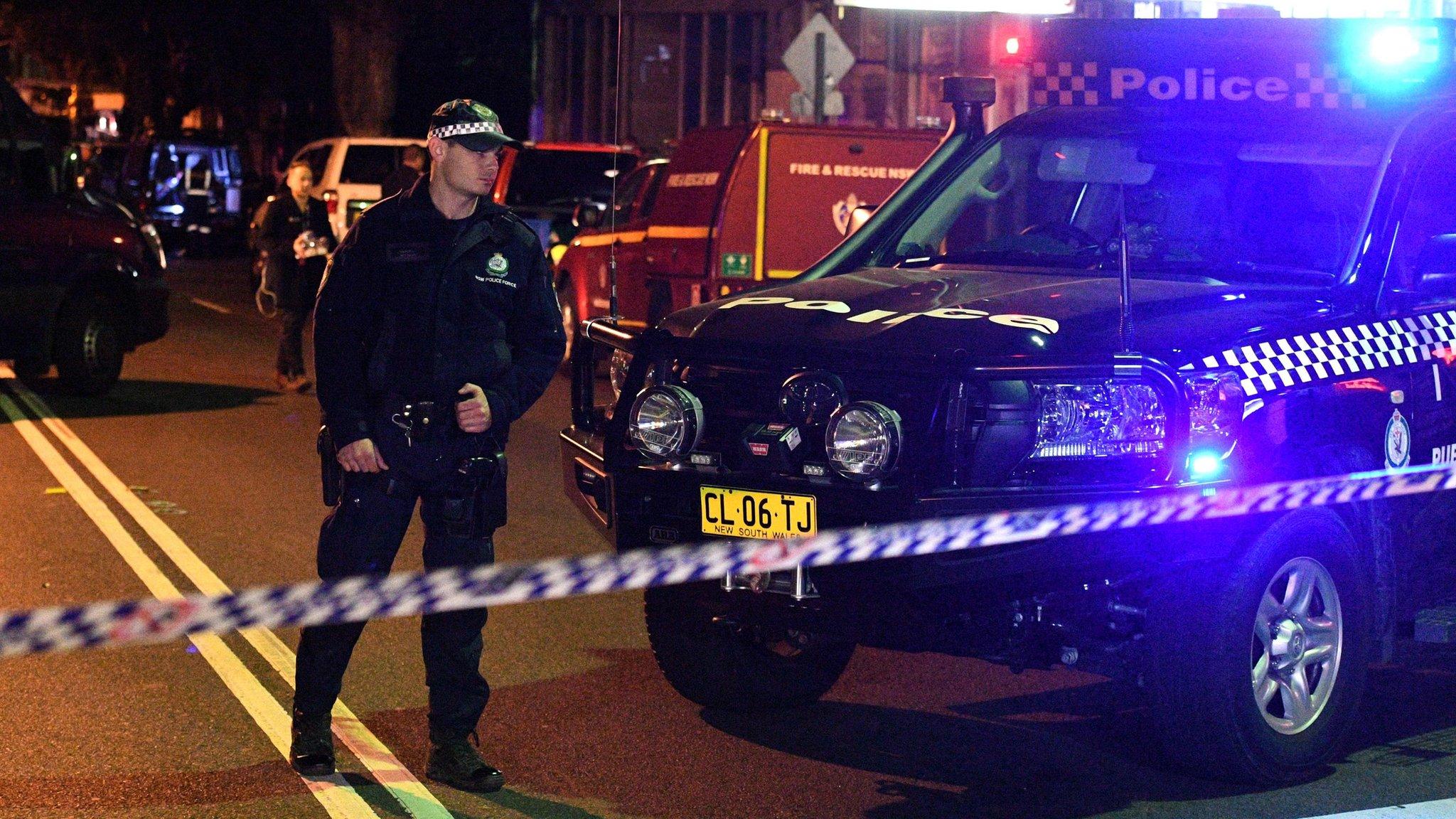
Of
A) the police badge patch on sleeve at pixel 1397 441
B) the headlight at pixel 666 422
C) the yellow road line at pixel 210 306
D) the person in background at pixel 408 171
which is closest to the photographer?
the headlight at pixel 666 422

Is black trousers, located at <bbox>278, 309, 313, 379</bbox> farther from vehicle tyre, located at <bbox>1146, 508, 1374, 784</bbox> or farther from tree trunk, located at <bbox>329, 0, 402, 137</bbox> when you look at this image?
tree trunk, located at <bbox>329, 0, 402, 137</bbox>

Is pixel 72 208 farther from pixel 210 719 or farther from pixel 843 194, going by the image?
pixel 210 719

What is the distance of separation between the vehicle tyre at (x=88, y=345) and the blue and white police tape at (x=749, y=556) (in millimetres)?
9844

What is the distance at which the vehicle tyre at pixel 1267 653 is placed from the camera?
5.48 metres

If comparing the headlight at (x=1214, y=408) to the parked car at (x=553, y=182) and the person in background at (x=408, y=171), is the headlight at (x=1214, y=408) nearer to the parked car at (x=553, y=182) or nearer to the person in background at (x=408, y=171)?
the person in background at (x=408, y=171)

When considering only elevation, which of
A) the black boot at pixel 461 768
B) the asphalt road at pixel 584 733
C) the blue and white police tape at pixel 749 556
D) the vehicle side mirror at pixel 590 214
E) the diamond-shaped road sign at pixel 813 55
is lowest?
the asphalt road at pixel 584 733

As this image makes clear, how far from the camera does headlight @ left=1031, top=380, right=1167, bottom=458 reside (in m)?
5.54

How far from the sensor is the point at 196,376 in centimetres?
1683

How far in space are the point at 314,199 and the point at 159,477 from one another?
177 inches

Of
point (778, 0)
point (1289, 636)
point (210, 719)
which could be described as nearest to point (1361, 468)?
point (1289, 636)

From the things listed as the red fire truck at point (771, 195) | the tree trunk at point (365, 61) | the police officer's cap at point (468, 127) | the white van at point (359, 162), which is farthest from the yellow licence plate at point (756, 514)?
the tree trunk at point (365, 61)

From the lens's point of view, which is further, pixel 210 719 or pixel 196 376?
pixel 196 376

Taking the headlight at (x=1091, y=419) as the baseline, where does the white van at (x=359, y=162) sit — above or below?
above

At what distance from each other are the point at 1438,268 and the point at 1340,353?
62 cm
